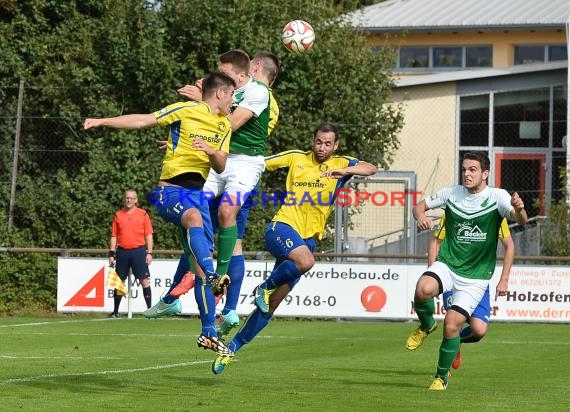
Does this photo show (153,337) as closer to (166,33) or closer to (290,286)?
(290,286)

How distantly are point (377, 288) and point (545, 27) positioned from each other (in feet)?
52.7

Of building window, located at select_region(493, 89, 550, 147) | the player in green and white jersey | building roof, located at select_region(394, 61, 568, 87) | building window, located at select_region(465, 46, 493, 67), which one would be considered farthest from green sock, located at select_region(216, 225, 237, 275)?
building window, located at select_region(465, 46, 493, 67)

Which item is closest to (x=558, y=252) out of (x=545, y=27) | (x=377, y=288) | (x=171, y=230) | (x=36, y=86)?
(x=377, y=288)

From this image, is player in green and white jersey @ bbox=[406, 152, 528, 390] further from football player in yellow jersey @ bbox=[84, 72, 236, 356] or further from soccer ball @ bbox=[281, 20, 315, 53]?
soccer ball @ bbox=[281, 20, 315, 53]

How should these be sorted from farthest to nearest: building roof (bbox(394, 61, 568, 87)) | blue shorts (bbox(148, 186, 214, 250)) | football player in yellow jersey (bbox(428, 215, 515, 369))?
1. building roof (bbox(394, 61, 568, 87))
2. football player in yellow jersey (bbox(428, 215, 515, 369))
3. blue shorts (bbox(148, 186, 214, 250))

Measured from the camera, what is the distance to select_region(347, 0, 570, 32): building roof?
35.8 m

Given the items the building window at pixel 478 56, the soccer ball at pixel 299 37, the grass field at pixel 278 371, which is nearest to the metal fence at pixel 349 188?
the grass field at pixel 278 371

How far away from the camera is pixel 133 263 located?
21719mm

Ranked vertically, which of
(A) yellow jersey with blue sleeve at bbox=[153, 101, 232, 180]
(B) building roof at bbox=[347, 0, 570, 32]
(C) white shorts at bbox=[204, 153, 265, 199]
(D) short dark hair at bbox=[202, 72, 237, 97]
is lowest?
(C) white shorts at bbox=[204, 153, 265, 199]

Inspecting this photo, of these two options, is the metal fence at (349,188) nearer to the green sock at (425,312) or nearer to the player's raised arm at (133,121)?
the green sock at (425,312)

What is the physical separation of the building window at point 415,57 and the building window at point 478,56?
1.25 m

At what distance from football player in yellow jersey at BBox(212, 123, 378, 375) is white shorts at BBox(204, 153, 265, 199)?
65 centimetres

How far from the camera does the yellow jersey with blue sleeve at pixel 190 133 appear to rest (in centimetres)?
1081

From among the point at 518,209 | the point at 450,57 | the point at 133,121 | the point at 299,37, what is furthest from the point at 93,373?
the point at 450,57
